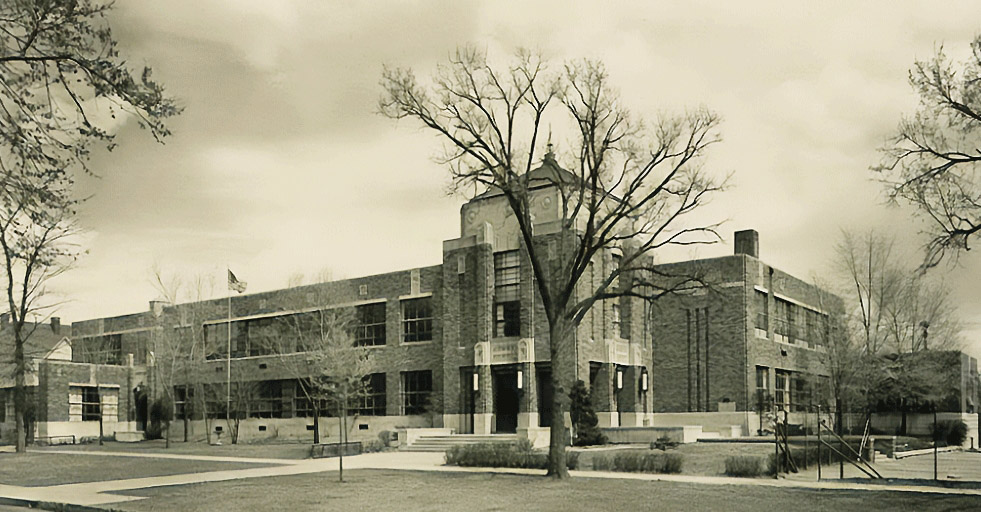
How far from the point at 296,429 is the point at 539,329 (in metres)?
18.1

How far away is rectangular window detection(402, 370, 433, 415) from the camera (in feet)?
162

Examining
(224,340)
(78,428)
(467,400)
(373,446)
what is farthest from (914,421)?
(78,428)

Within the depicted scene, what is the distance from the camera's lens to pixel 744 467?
78.7ft

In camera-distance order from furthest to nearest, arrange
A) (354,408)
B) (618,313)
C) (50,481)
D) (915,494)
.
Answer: (354,408) < (618,313) < (50,481) < (915,494)

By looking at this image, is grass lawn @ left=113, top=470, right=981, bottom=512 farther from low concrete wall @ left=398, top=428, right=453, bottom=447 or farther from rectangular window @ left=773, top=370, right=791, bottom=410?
rectangular window @ left=773, top=370, right=791, bottom=410

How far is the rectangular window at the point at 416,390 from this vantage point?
162 ft

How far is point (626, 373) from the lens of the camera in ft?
158

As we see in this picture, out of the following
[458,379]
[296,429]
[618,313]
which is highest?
[618,313]

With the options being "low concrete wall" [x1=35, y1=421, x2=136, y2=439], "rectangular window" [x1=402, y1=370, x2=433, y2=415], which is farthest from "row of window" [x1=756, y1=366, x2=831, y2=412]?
"low concrete wall" [x1=35, y1=421, x2=136, y2=439]

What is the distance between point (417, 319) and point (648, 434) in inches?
609

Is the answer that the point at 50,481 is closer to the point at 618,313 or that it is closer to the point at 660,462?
the point at 660,462

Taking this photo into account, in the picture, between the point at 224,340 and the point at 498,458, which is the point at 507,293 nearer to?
the point at 498,458

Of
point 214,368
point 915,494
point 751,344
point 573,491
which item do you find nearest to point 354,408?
point 214,368

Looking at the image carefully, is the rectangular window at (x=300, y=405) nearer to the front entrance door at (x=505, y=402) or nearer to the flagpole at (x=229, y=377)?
the flagpole at (x=229, y=377)
